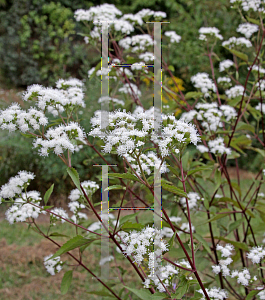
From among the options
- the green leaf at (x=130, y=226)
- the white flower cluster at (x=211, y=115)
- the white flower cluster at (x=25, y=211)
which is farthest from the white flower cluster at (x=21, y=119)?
the white flower cluster at (x=211, y=115)

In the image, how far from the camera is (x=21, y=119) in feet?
3.40

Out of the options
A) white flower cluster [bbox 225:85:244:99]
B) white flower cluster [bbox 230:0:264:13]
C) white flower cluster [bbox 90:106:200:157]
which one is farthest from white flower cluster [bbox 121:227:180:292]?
white flower cluster [bbox 230:0:264:13]

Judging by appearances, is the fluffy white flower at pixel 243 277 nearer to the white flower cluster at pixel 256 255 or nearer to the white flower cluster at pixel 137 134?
the white flower cluster at pixel 256 255

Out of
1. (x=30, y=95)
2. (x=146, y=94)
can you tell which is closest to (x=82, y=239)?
(x=30, y=95)

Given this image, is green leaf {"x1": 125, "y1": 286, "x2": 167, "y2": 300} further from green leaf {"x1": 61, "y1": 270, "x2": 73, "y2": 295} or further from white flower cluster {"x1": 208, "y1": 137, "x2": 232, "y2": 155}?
white flower cluster {"x1": 208, "y1": 137, "x2": 232, "y2": 155}

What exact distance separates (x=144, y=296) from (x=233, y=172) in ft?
12.9

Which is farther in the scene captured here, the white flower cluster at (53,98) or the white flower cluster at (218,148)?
the white flower cluster at (218,148)

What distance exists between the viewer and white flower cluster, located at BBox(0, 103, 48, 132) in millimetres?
1029

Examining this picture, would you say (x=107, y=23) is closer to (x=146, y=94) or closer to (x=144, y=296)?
(x=144, y=296)

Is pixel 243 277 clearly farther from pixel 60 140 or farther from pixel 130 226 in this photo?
pixel 60 140

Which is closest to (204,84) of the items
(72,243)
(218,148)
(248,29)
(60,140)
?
(218,148)

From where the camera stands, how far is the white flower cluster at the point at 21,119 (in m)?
1.03

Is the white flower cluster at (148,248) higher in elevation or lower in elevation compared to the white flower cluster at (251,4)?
lower

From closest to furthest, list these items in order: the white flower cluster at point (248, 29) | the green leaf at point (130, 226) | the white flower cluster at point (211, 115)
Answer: the green leaf at point (130, 226) < the white flower cluster at point (211, 115) < the white flower cluster at point (248, 29)
